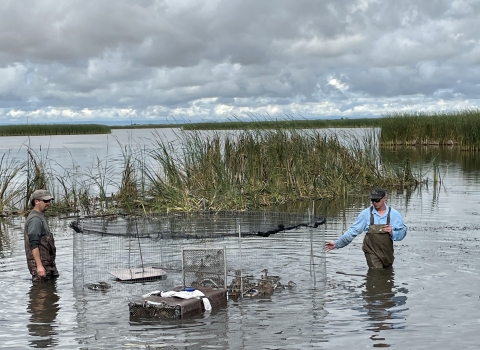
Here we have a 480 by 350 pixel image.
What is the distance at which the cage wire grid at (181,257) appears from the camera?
25.6 ft

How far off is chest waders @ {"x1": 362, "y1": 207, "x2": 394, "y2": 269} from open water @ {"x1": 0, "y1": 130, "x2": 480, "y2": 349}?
0.57 ft

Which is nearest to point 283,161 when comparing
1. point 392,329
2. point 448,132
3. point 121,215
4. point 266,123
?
point 266,123

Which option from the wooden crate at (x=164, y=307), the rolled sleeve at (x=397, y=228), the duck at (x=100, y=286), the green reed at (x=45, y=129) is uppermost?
the green reed at (x=45, y=129)

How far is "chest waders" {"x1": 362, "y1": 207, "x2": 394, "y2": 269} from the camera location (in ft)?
29.7

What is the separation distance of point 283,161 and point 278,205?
1544 mm

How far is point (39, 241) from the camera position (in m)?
8.85

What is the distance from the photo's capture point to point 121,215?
12945mm

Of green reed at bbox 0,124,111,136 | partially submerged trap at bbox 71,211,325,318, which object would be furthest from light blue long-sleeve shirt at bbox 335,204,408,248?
green reed at bbox 0,124,111,136

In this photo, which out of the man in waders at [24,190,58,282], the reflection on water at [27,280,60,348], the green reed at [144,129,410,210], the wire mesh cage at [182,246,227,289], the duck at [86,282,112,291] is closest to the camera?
the reflection on water at [27,280,60,348]

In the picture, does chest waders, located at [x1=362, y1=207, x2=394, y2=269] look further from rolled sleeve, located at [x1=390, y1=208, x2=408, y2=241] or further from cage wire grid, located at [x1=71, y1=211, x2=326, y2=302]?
cage wire grid, located at [x1=71, y1=211, x2=326, y2=302]

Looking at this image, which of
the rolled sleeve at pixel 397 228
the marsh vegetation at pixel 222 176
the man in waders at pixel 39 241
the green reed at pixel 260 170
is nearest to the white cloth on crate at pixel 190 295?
the man in waders at pixel 39 241

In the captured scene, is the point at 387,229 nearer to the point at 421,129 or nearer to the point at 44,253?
the point at 44,253

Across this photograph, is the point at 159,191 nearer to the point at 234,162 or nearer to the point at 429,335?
the point at 234,162

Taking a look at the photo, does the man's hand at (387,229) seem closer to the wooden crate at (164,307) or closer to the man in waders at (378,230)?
the man in waders at (378,230)
